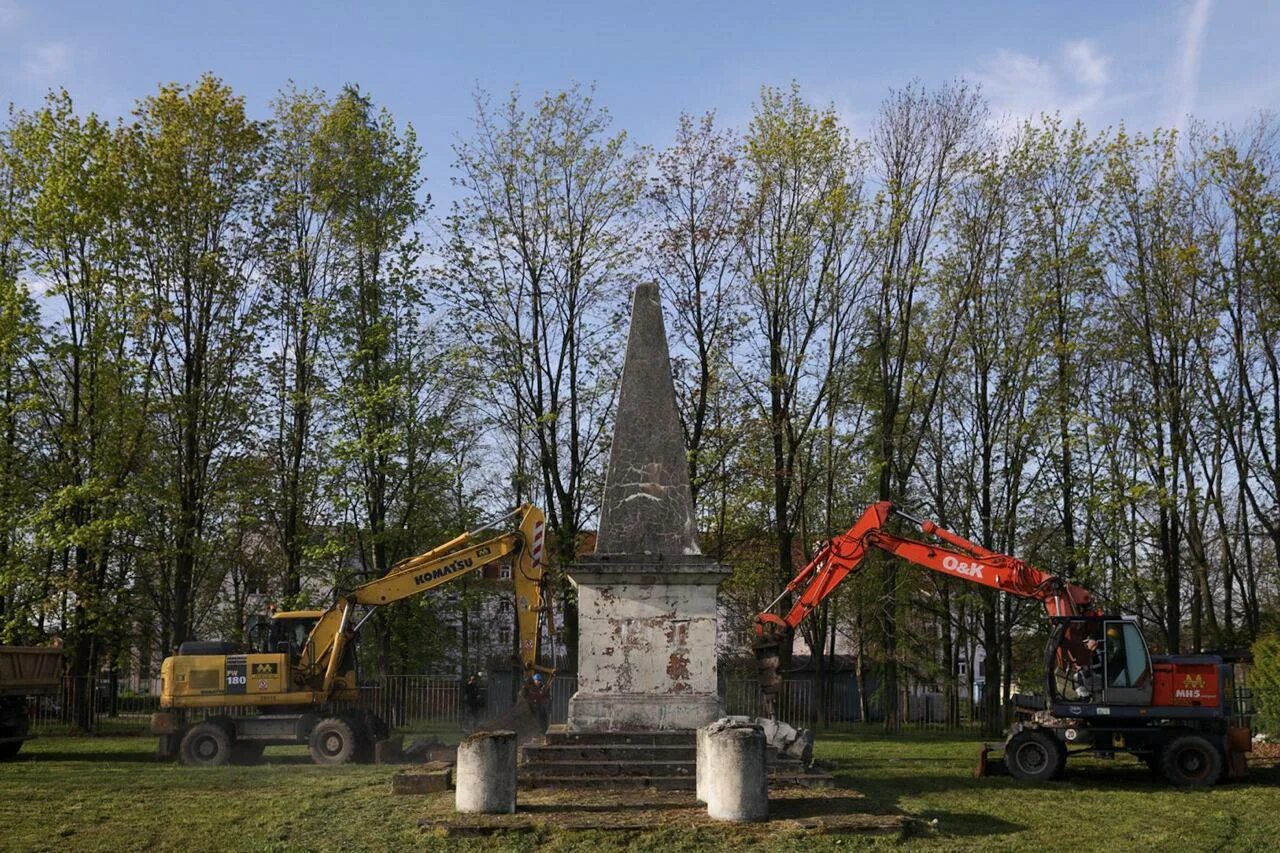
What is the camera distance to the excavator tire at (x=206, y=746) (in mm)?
20344

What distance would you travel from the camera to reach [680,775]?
13.2m

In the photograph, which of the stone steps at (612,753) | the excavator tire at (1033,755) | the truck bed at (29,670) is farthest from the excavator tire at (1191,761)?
the truck bed at (29,670)

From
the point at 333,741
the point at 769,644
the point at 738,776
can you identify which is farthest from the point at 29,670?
the point at 738,776

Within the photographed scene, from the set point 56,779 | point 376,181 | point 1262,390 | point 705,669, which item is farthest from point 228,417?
point 1262,390

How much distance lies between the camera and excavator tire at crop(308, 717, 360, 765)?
19.9 metres

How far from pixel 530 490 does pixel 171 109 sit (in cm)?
1424

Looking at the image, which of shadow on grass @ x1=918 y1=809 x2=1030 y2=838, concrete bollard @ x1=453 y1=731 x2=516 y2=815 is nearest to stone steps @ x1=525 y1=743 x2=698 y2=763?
concrete bollard @ x1=453 y1=731 x2=516 y2=815

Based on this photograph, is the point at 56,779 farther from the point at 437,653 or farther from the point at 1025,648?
the point at 1025,648

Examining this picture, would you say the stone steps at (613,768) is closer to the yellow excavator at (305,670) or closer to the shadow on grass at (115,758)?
the yellow excavator at (305,670)

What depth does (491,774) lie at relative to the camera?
11.8m

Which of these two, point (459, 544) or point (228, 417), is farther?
point (228, 417)

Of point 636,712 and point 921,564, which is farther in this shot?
point 921,564

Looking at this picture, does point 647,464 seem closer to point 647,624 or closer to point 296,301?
point 647,624

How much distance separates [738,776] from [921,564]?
9698 mm
